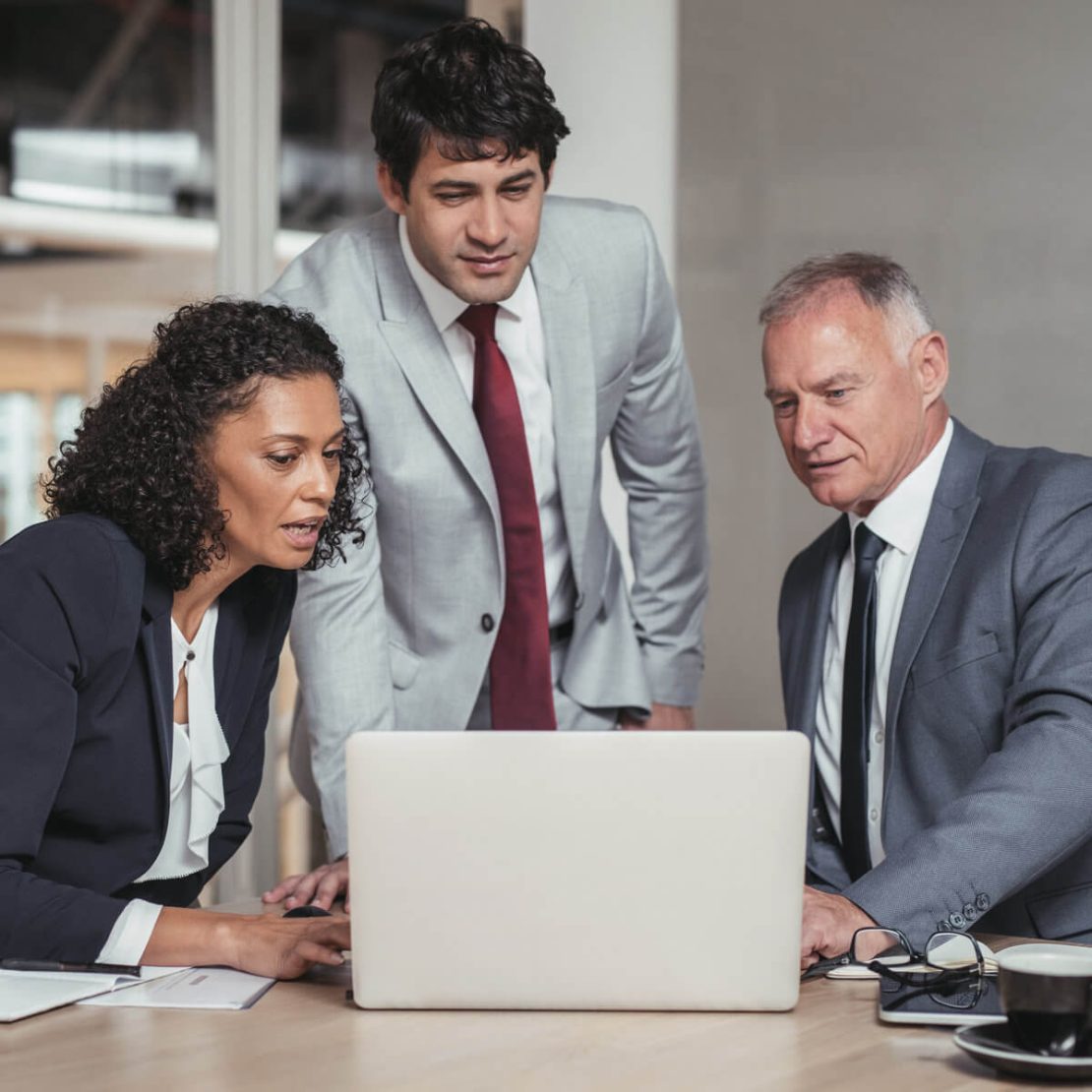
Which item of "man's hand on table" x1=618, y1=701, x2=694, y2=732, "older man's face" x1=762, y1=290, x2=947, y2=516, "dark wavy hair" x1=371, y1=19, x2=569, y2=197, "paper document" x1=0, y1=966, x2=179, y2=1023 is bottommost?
"paper document" x1=0, y1=966, x2=179, y2=1023

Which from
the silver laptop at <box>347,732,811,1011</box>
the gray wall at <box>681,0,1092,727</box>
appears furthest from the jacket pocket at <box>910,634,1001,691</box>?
the gray wall at <box>681,0,1092,727</box>

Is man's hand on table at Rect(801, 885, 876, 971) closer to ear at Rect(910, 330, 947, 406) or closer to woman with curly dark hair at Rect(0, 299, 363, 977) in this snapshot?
woman with curly dark hair at Rect(0, 299, 363, 977)

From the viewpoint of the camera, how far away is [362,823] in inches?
59.1

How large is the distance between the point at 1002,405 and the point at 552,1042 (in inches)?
86.7

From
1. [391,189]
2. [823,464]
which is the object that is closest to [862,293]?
[823,464]

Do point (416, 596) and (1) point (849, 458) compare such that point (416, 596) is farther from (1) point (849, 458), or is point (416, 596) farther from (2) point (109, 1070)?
(2) point (109, 1070)

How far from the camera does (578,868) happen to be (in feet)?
4.89

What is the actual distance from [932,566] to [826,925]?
2.16ft

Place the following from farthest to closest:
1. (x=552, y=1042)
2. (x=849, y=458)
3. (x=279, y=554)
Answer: (x=849, y=458) → (x=279, y=554) → (x=552, y=1042)

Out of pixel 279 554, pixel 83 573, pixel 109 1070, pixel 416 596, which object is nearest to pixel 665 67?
pixel 416 596

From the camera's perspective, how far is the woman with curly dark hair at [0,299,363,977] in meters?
1.79

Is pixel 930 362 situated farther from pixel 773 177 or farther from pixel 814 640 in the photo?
pixel 773 177

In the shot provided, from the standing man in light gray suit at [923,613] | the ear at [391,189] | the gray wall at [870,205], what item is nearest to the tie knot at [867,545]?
the standing man in light gray suit at [923,613]

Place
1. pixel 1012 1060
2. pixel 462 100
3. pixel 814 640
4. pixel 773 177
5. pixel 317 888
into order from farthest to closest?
pixel 773 177, pixel 814 640, pixel 462 100, pixel 317 888, pixel 1012 1060
